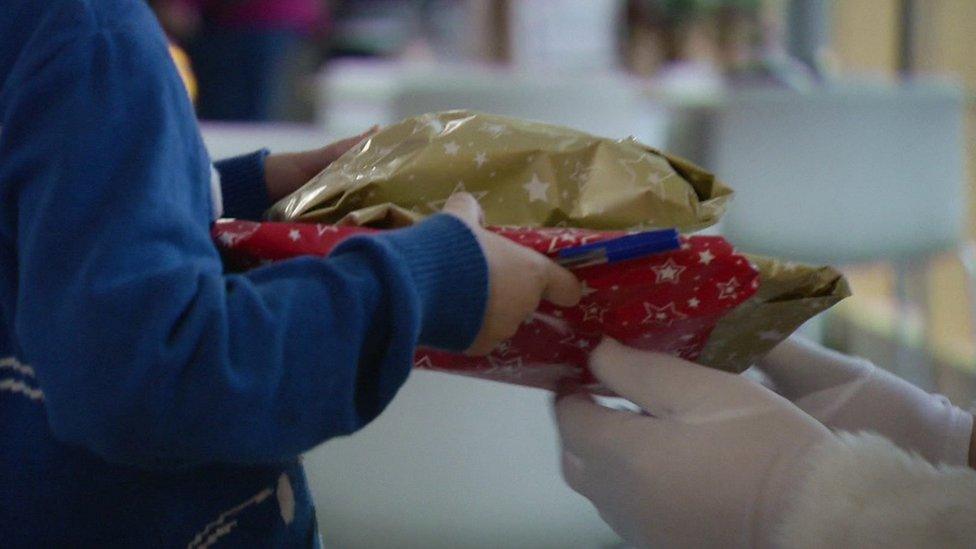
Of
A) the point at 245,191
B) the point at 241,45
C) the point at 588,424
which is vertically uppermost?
the point at 245,191

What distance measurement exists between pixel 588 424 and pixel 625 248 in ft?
0.43

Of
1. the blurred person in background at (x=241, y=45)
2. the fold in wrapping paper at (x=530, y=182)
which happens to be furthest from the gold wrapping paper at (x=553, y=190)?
the blurred person in background at (x=241, y=45)

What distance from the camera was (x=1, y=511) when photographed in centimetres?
56

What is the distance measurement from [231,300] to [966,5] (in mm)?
2690

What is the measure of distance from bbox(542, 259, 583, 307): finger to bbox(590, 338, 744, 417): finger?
0.05m

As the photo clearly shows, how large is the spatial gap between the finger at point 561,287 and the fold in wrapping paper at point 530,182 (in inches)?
2.1

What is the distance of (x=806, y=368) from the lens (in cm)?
71

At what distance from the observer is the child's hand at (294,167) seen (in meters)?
0.77

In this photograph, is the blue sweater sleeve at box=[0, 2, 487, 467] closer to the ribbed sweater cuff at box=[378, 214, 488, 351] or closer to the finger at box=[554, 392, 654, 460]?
the ribbed sweater cuff at box=[378, 214, 488, 351]

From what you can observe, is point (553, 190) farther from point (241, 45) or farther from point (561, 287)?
point (241, 45)

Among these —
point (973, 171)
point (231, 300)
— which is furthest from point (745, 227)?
point (231, 300)

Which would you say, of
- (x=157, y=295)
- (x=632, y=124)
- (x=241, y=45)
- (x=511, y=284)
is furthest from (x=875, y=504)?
(x=241, y=45)

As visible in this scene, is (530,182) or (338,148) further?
(338,148)

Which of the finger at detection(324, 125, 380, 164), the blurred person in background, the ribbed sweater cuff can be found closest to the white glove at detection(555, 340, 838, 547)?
the ribbed sweater cuff
